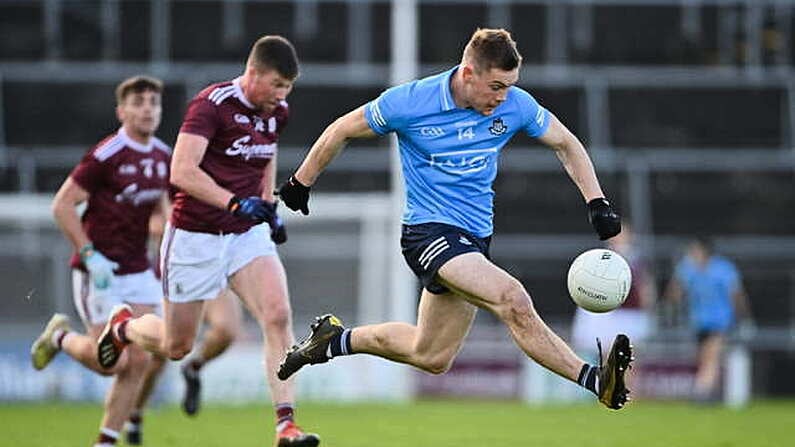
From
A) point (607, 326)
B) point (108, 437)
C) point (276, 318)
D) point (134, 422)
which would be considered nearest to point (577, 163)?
point (276, 318)

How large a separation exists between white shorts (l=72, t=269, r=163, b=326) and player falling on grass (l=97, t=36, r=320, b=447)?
0.88 metres

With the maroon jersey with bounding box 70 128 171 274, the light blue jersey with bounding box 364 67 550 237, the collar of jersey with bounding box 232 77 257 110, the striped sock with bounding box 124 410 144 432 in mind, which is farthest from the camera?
the striped sock with bounding box 124 410 144 432

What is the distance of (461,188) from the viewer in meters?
9.09

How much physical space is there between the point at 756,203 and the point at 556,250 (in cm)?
291

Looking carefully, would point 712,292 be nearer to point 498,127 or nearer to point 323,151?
point 498,127

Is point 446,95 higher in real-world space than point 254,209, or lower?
higher

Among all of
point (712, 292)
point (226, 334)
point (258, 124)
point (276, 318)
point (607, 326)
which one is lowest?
point (607, 326)

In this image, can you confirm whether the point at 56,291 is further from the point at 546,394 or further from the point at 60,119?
the point at 546,394

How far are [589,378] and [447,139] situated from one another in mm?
1427

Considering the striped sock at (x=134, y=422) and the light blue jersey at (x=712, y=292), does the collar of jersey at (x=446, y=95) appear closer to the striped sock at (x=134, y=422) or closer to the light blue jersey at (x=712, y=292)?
the striped sock at (x=134, y=422)

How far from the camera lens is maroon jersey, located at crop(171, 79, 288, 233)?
9773 mm

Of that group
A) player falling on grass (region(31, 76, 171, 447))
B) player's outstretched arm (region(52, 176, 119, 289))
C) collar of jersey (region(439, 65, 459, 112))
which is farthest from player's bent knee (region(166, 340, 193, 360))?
collar of jersey (region(439, 65, 459, 112))

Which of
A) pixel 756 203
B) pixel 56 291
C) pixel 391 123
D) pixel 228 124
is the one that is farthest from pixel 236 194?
pixel 756 203

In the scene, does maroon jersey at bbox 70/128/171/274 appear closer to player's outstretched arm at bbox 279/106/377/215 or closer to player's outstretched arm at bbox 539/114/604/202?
player's outstretched arm at bbox 279/106/377/215
